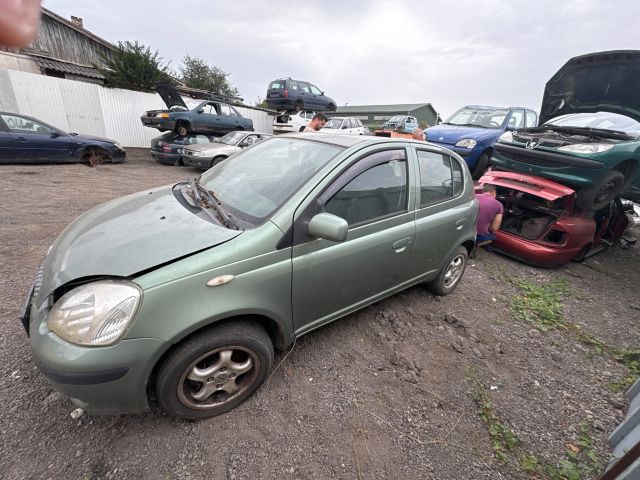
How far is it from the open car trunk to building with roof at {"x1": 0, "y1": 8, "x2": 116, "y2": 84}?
17.4m

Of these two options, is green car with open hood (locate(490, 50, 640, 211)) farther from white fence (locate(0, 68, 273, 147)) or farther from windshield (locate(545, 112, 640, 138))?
white fence (locate(0, 68, 273, 147))

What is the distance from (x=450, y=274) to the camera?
334cm

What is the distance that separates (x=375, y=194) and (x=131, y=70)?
16591 millimetres

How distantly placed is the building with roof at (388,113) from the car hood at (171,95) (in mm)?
29321

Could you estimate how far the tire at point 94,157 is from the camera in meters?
8.56

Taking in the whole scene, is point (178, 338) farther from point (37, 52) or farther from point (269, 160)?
point (37, 52)

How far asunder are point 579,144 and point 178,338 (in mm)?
5326

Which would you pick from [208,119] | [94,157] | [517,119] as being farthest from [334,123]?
[94,157]

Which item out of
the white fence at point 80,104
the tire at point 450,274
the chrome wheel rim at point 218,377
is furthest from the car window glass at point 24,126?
the tire at point 450,274

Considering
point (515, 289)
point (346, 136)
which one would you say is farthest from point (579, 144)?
point (346, 136)

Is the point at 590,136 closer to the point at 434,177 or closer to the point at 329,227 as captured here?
the point at 434,177

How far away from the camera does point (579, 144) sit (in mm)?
4109

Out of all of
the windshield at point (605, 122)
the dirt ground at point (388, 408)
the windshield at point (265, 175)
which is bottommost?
the dirt ground at point (388, 408)

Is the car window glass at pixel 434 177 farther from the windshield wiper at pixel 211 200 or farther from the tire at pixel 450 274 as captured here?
the windshield wiper at pixel 211 200
